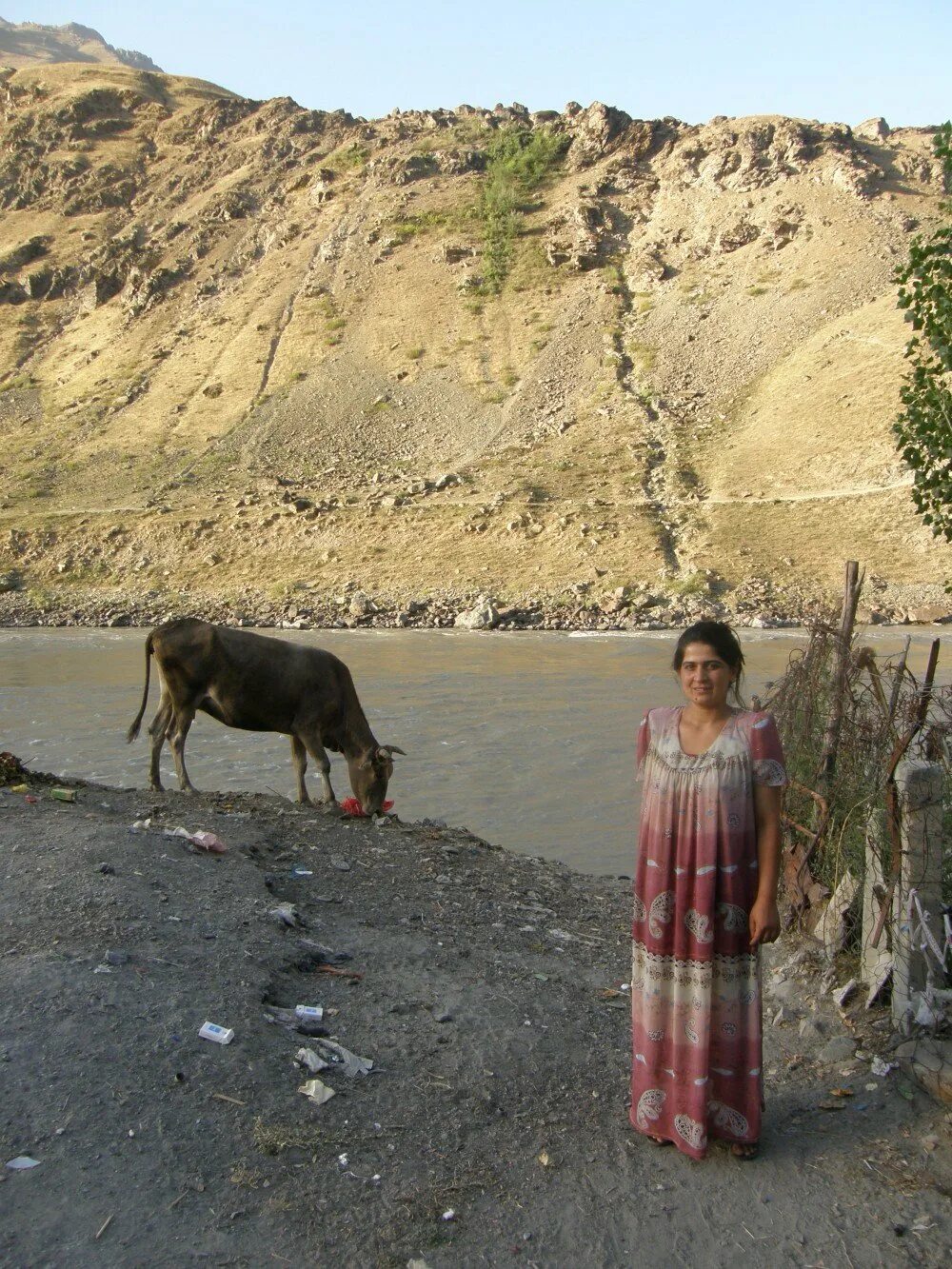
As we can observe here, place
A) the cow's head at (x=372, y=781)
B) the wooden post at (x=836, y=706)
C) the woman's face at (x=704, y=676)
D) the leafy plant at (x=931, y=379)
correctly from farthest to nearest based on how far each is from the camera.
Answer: the cow's head at (x=372, y=781), the leafy plant at (x=931, y=379), the wooden post at (x=836, y=706), the woman's face at (x=704, y=676)

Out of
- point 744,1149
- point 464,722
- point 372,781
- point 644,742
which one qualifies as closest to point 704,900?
point 644,742

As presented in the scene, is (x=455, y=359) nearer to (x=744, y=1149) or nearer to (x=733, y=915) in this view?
(x=733, y=915)

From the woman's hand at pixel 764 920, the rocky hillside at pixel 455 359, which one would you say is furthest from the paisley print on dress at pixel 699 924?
the rocky hillside at pixel 455 359

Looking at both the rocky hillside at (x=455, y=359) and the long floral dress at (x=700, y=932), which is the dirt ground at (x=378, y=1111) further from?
the rocky hillside at (x=455, y=359)

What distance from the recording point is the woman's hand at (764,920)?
3900mm

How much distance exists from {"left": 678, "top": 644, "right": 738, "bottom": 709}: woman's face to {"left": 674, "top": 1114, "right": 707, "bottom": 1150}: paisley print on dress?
1530mm

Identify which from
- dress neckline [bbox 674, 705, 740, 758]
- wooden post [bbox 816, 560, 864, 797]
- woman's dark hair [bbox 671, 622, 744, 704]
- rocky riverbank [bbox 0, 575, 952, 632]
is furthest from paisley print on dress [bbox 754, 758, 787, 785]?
rocky riverbank [bbox 0, 575, 952, 632]

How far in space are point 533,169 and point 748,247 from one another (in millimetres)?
16487

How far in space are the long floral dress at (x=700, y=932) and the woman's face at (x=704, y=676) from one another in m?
0.10

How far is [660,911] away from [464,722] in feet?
43.2

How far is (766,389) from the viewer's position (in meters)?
42.6

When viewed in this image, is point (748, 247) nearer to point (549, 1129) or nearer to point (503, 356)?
point (503, 356)

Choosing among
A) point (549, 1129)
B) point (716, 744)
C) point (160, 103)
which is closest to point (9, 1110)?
point (549, 1129)

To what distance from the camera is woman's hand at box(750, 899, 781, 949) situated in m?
3.90
